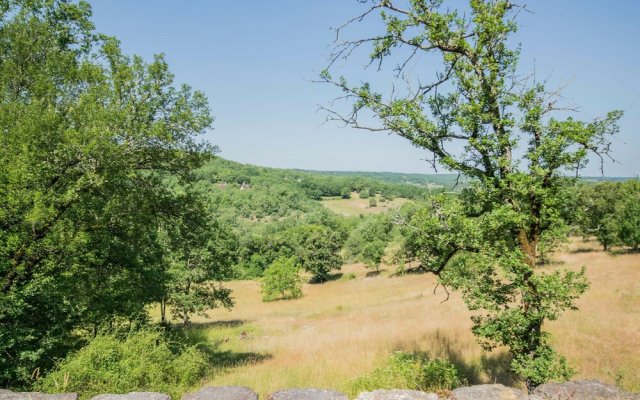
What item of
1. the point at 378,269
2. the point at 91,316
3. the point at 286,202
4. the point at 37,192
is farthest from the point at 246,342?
the point at 286,202

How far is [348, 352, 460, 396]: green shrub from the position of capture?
754 centimetres

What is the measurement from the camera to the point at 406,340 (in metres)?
16.8

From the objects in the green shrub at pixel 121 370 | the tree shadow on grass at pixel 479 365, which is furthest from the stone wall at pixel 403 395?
the tree shadow on grass at pixel 479 365

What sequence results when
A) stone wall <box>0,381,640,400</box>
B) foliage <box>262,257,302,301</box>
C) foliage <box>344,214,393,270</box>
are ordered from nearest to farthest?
stone wall <box>0,381,640,400</box> < foliage <box>262,257,302,301</box> < foliage <box>344,214,393,270</box>

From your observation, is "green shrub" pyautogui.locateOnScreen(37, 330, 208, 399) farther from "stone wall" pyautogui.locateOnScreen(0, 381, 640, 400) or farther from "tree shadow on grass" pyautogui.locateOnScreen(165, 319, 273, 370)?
"stone wall" pyautogui.locateOnScreen(0, 381, 640, 400)

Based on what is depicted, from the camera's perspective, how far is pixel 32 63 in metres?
12.6

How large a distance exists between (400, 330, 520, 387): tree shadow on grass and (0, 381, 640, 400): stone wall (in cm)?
528

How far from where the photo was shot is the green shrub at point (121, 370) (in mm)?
8109

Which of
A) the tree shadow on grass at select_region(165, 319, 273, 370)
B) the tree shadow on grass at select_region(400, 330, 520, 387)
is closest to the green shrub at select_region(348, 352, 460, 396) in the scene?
the tree shadow on grass at select_region(400, 330, 520, 387)

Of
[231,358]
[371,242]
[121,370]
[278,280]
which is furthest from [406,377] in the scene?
[371,242]

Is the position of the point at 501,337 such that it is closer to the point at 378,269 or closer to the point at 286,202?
the point at 378,269

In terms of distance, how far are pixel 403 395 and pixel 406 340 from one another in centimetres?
1297

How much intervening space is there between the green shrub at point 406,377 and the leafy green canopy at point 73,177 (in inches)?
295

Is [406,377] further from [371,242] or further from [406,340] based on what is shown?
[371,242]
